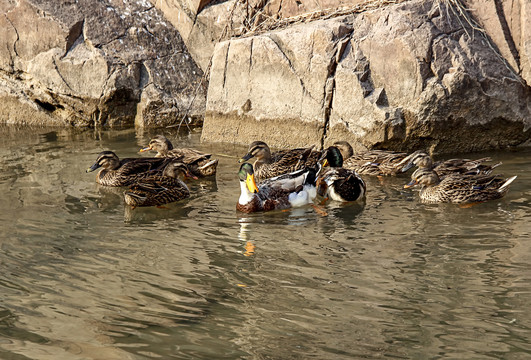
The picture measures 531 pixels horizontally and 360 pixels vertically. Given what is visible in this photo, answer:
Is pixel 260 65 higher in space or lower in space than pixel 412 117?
higher

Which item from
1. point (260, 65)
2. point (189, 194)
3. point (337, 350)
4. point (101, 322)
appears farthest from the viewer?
point (260, 65)

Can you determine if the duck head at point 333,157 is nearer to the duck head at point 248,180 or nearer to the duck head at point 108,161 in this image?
the duck head at point 248,180

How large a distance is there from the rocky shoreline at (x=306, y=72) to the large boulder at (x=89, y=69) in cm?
2

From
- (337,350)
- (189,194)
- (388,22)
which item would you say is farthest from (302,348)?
(388,22)

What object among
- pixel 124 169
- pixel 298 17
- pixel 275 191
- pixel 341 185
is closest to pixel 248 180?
pixel 275 191

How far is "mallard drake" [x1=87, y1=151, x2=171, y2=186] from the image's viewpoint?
32.3 feet

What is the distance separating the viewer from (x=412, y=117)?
10.8 metres

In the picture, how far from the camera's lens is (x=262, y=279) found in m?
5.95

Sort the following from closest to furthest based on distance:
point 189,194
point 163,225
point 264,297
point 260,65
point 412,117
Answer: point 264,297
point 163,225
point 189,194
point 412,117
point 260,65

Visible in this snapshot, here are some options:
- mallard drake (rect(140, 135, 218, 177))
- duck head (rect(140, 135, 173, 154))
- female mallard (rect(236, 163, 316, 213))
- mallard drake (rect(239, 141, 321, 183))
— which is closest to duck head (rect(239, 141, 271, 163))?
mallard drake (rect(239, 141, 321, 183))

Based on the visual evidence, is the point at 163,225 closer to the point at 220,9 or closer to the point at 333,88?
the point at 333,88

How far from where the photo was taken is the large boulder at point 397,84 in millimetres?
10797

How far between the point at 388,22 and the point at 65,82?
22.7ft

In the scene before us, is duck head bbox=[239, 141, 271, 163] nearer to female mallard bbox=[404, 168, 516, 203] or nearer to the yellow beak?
the yellow beak
